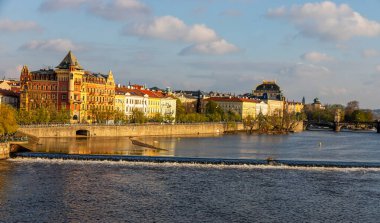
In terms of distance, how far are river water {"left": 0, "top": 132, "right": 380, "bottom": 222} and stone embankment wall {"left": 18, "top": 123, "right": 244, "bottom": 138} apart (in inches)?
1098

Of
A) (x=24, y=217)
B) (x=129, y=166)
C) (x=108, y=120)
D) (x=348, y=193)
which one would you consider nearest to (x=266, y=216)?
(x=348, y=193)

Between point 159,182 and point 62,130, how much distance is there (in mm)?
44327

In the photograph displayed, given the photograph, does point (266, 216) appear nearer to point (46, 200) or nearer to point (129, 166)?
point (46, 200)

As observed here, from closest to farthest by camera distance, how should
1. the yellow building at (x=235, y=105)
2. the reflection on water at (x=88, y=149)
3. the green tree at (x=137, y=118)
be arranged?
the reflection on water at (x=88, y=149) → the green tree at (x=137, y=118) → the yellow building at (x=235, y=105)

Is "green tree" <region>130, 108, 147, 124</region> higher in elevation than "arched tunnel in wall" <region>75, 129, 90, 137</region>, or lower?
higher

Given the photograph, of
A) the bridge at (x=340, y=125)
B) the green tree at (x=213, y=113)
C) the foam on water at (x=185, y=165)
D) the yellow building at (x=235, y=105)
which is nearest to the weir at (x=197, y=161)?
the foam on water at (x=185, y=165)

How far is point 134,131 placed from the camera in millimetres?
97625

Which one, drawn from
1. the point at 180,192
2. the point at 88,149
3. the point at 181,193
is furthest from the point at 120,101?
the point at 181,193

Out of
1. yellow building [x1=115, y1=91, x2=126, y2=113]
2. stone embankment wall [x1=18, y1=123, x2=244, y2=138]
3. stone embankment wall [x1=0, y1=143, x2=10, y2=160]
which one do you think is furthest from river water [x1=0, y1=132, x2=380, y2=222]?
yellow building [x1=115, y1=91, x2=126, y2=113]

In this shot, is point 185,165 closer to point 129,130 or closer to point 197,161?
point 197,161

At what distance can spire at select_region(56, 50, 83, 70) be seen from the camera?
100750 millimetres

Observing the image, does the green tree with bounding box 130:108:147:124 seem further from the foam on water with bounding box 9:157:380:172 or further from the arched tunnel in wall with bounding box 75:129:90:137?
the foam on water with bounding box 9:157:380:172

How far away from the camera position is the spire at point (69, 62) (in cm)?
10075

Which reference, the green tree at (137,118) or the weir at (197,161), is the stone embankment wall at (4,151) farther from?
the green tree at (137,118)
